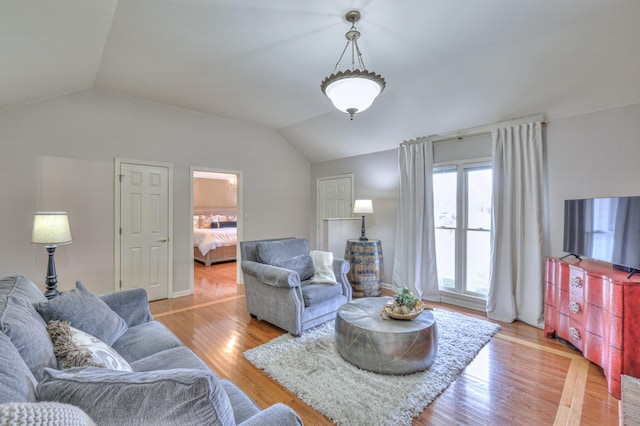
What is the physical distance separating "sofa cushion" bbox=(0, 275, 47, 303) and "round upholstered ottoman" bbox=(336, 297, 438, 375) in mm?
2003

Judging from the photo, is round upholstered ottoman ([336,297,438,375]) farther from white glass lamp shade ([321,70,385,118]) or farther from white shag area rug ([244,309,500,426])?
white glass lamp shade ([321,70,385,118])

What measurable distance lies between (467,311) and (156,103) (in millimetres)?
5047

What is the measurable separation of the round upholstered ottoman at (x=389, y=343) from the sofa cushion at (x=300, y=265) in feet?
3.69

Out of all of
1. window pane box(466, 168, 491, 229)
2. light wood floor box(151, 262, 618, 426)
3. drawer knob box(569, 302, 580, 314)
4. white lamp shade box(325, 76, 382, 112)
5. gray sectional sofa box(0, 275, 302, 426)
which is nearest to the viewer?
gray sectional sofa box(0, 275, 302, 426)

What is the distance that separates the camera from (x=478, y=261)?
3713 mm

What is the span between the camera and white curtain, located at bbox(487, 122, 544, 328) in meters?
3.09

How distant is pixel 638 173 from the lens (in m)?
2.58

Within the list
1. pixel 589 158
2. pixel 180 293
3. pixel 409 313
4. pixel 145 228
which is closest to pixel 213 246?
pixel 180 293

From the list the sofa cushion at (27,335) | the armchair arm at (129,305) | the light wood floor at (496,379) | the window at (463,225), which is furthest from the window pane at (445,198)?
the sofa cushion at (27,335)

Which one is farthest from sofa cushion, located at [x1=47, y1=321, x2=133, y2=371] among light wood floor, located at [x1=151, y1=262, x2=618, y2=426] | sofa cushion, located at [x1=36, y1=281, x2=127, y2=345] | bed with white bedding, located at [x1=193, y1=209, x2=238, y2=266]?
bed with white bedding, located at [x1=193, y1=209, x2=238, y2=266]

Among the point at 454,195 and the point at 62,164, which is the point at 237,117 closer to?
the point at 62,164

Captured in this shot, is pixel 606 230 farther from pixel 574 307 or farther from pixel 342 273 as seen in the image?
pixel 342 273

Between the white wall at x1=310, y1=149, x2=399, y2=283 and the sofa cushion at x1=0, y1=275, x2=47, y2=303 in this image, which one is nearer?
the sofa cushion at x1=0, y1=275, x2=47, y2=303

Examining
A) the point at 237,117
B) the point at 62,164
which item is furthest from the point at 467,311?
the point at 62,164
